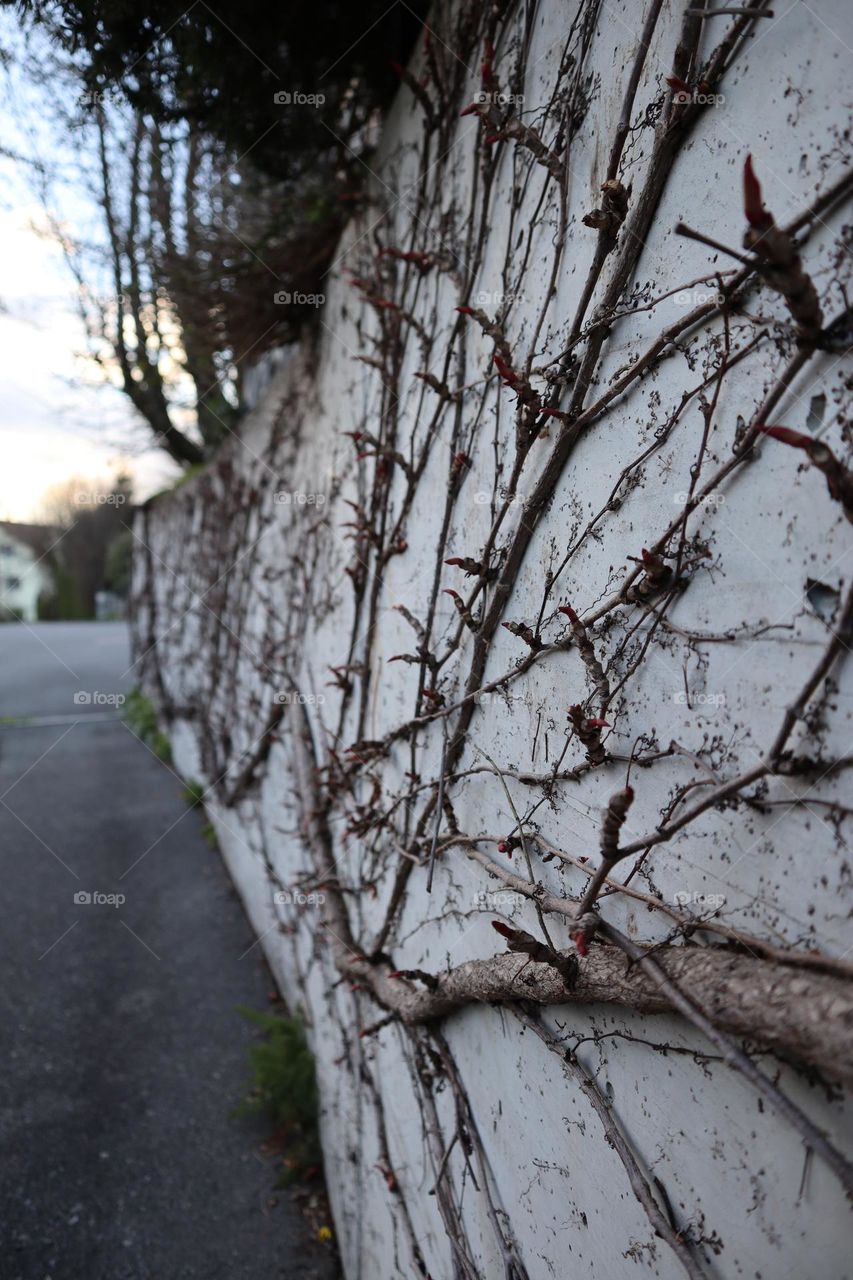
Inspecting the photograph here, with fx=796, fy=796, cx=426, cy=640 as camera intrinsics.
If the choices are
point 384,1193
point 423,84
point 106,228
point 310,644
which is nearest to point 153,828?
point 310,644

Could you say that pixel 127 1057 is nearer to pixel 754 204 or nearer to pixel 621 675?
pixel 621 675

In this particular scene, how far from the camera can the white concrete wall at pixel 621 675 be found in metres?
0.91

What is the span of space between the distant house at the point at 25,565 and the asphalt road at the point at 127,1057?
26.8m

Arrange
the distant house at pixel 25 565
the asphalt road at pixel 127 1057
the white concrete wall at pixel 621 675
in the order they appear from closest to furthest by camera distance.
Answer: the white concrete wall at pixel 621 675
the asphalt road at pixel 127 1057
the distant house at pixel 25 565

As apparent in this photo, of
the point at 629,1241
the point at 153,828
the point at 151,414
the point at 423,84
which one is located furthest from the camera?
the point at 151,414

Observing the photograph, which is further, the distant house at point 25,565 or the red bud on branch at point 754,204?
the distant house at point 25,565

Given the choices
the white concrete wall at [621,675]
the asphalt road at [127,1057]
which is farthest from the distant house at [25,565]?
the white concrete wall at [621,675]

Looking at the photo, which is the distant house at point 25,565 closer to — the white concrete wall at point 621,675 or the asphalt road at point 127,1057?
the asphalt road at point 127,1057

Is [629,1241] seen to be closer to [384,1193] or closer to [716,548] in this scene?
[716,548]

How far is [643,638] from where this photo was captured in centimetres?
120

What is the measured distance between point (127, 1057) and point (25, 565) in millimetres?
38190

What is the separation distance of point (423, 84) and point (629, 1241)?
8.70ft

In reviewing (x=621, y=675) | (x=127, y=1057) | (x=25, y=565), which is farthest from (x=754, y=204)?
(x=25, y=565)

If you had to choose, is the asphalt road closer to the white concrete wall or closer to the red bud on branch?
the white concrete wall
